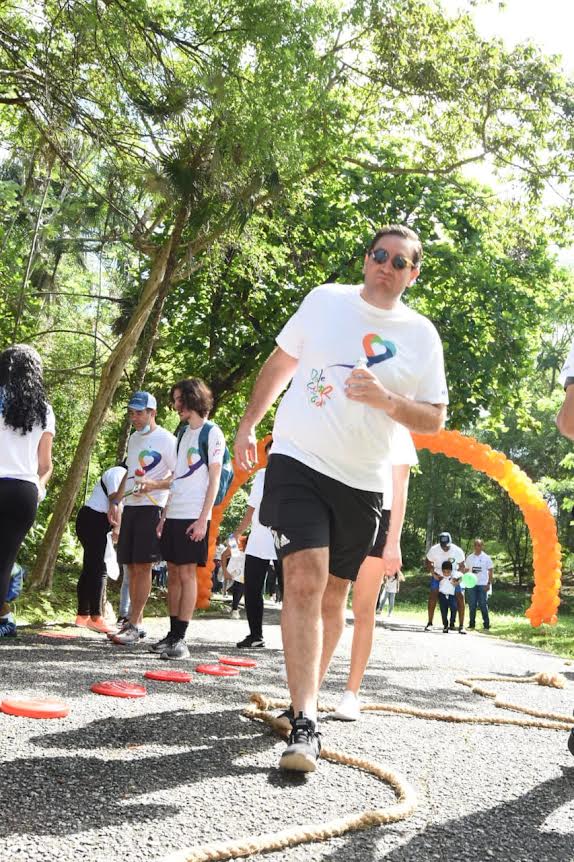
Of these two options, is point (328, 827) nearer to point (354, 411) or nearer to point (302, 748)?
point (302, 748)

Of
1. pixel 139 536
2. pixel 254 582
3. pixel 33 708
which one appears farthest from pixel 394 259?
pixel 254 582

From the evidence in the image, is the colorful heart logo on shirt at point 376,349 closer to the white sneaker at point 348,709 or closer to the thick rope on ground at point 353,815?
the thick rope on ground at point 353,815

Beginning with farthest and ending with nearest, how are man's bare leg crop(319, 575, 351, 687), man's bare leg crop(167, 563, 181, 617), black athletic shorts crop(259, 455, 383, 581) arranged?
man's bare leg crop(167, 563, 181, 617)
man's bare leg crop(319, 575, 351, 687)
black athletic shorts crop(259, 455, 383, 581)

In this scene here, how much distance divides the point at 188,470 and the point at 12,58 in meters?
6.22

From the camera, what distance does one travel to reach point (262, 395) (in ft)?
14.8

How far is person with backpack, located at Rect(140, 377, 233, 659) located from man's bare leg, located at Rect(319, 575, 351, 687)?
106 inches

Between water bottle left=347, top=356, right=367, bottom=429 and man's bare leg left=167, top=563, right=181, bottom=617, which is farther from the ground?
water bottle left=347, top=356, right=367, bottom=429

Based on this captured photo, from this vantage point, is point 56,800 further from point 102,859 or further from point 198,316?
point 198,316

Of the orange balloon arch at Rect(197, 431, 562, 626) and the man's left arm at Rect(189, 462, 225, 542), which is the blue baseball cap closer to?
the man's left arm at Rect(189, 462, 225, 542)

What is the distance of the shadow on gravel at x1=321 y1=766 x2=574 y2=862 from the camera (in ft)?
9.36

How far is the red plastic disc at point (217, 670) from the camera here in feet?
22.1

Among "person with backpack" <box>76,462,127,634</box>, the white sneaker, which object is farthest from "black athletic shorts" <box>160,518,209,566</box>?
the white sneaker

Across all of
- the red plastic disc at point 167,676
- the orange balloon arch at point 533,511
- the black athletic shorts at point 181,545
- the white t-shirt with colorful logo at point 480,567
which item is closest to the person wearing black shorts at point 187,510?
the black athletic shorts at point 181,545

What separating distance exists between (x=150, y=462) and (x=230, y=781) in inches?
195
